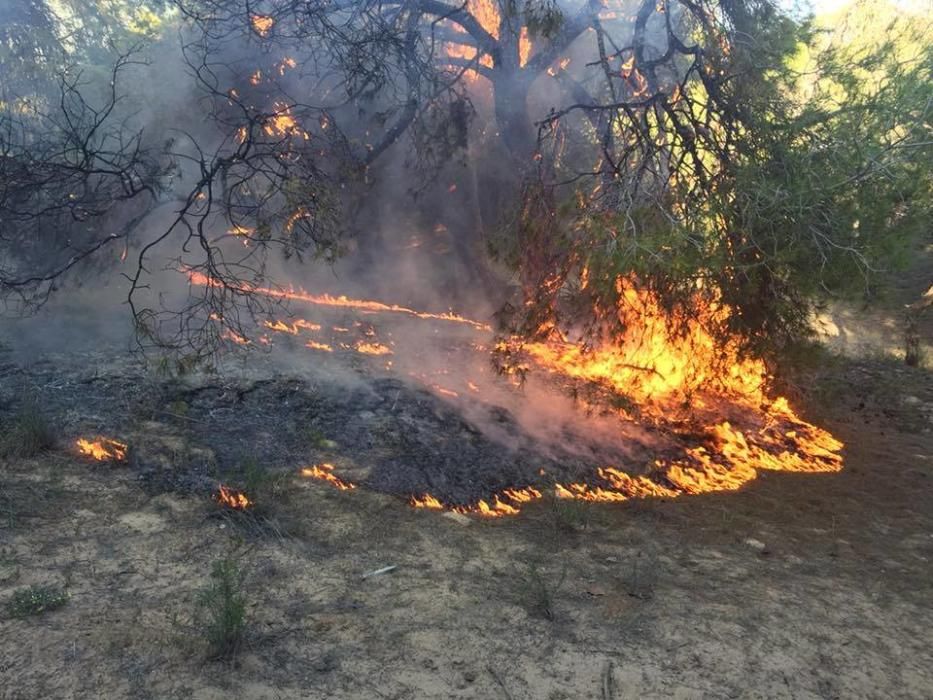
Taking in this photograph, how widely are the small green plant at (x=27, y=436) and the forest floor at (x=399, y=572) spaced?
96 millimetres

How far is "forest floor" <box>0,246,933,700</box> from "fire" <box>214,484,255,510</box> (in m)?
0.08

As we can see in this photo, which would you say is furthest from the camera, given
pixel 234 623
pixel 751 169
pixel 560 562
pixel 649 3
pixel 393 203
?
pixel 393 203

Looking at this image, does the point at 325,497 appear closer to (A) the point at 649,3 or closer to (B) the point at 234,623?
(B) the point at 234,623

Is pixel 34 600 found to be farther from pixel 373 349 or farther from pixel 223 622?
pixel 373 349

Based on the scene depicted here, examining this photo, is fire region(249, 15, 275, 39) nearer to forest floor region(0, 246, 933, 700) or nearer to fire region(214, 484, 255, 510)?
forest floor region(0, 246, 933, 700)

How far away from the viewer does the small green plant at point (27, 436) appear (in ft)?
15.5

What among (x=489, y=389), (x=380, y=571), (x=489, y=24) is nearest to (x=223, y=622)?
(x=380, y=571)

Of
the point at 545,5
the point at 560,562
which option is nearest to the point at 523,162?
the point at 545,5

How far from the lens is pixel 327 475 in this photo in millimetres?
5227

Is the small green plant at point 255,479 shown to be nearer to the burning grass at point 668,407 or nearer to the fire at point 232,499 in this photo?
the fire at point 232,499

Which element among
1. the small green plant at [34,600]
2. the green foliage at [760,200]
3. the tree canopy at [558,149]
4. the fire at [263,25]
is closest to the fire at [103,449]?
the tree canopy at [558,149]

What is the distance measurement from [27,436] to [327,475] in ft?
7.11

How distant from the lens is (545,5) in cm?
675

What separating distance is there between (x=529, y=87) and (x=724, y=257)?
12.5ft
